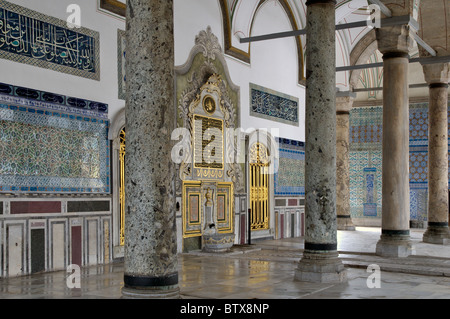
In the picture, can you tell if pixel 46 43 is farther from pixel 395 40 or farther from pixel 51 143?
pixel 395 40

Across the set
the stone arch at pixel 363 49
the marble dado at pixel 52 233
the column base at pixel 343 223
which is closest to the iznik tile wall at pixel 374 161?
the column base at pixel 343 223

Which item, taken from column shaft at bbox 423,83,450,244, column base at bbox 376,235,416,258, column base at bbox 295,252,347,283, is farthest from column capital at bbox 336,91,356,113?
column base at bbox 295,252,347,283

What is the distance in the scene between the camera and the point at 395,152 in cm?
922

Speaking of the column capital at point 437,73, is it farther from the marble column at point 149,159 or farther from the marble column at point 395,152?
the marble column at point 149,159

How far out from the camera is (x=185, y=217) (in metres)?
9.94

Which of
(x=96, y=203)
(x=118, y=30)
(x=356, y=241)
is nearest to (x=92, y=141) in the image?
(x=96, y=203)

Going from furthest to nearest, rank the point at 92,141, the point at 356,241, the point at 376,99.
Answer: the point at 376,99
the point at 356,241
the point at 92,141

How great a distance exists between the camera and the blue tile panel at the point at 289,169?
528 inches

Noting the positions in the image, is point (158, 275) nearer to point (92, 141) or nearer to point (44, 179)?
point (44, 179)

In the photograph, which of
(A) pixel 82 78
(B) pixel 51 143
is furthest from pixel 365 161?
(B) pixel 51 143

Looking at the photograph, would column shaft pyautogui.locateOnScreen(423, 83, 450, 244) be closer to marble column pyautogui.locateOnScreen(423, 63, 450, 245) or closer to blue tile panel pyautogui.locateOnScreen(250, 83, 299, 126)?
marble column pyautogui.locateOnScreen(423, 63, 450, 245)

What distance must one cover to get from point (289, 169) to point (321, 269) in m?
7.59

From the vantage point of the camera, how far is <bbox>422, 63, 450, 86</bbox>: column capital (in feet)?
41.3

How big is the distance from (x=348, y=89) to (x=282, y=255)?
8185 millimetres
